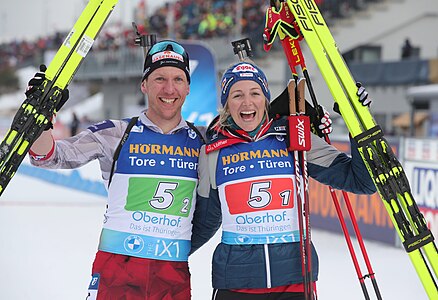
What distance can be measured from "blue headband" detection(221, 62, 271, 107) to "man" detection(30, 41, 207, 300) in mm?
197

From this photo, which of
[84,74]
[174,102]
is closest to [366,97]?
[174,102]

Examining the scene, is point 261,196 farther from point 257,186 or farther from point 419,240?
point 419,240

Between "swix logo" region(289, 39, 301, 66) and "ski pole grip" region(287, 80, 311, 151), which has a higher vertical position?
"swix logo" region(289, 39, 301, 66)

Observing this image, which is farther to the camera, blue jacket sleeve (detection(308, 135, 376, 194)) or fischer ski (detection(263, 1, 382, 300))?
fischer ski (detection(263, 1, 382, 300))

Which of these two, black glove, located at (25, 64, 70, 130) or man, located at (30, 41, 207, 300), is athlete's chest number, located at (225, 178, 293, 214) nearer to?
man, located at (30, 41, 207, 300)

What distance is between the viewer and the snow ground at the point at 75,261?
18.7 ft

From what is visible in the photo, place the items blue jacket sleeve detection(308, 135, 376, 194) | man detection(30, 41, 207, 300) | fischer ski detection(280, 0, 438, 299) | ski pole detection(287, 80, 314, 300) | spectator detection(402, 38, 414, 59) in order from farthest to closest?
spectator detection(402, 38, 414, 59) → man detection(30, 41, 207, 300) → blue jacket sleeve detection(308, 135, 376, 194) → ski pole detection(287, 80, 314, 300) → fischer ski detection(280, 0, 438, 299)

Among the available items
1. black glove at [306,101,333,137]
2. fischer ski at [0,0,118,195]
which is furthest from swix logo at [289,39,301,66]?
fischer ski at [0,0,118,195]

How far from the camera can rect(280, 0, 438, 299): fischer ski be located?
247cm

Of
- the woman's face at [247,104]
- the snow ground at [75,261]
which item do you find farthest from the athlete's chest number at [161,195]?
the snow ground at [75,261]

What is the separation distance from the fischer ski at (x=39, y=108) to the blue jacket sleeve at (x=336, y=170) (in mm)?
1044

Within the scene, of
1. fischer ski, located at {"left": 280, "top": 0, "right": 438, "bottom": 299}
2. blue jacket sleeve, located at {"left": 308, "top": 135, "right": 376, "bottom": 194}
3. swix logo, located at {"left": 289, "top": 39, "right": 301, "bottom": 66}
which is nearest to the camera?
fischer ski, located at {"left": 280, "top": 0, "right": 438, "bottom": 299}

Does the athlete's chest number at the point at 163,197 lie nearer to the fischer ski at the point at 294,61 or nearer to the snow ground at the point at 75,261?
the fischer ski at the point at 294,61

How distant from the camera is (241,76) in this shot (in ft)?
9.44
